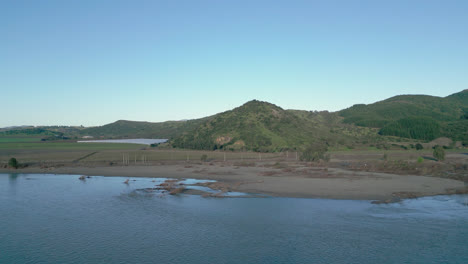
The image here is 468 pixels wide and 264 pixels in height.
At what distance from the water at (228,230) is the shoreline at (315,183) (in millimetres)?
3370

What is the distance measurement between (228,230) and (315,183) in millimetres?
25007

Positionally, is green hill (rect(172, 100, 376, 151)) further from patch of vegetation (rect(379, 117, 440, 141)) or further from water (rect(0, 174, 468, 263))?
water (rect(0, 174, 468, 263))

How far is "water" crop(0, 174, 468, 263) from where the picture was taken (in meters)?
24.5

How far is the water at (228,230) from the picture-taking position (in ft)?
80.5

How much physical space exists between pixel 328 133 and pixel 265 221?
374 feet

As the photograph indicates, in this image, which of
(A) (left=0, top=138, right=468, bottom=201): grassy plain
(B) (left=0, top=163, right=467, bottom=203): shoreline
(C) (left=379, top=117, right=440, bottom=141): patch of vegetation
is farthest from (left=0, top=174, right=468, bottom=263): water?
(C) (left=379, top=117, right=440, bottom=141): patch of vegetation

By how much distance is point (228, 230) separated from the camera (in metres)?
30.2

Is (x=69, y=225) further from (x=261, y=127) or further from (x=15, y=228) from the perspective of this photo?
(x=261, y=127)

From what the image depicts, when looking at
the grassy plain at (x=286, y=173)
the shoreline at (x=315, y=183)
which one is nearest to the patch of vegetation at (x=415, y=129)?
the grassy plain at (x=286, y=173)

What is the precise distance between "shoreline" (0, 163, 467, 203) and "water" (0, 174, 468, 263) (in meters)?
3.37

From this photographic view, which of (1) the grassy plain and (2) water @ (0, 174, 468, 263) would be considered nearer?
(2) water @ (0, 174, 468, 263)

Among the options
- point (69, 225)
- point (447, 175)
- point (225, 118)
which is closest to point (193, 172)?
point (69, 225)

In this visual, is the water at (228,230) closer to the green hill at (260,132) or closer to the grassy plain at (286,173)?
the grassy plain at (286,173)

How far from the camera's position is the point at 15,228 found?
31.7m
